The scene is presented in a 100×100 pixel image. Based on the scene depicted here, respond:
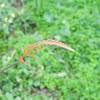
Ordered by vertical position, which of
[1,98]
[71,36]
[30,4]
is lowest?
[1,98]

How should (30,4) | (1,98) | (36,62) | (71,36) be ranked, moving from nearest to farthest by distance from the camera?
Result: 1. (1,98)
2. (36,62)
3. (71,36)
4. (30,4)

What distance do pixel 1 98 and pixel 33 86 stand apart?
0.34 m

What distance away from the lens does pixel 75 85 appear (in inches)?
134

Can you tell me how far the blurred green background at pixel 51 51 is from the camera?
3402mm

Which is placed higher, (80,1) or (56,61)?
(80,1)

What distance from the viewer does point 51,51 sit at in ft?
12.0

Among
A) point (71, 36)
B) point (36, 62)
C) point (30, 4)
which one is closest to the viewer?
point (36, 62)

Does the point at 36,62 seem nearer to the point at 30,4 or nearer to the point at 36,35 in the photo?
the point at 36,35

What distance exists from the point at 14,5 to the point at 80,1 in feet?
2.47

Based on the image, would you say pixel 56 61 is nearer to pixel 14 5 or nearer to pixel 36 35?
pixel 36 35

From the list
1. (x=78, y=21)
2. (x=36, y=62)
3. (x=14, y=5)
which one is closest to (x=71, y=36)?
(x=78, y=21)

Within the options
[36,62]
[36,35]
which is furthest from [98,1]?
[36,62]

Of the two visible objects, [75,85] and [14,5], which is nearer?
[75,85]

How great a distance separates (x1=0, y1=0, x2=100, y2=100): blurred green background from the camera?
3402 mm
